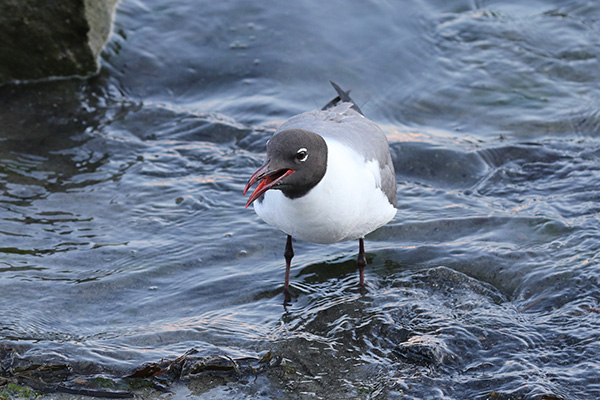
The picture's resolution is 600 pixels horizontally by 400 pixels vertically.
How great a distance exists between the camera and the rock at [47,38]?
8648 millimetres

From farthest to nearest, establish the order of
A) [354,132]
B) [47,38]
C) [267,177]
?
1. [47,38]
2. [354,132]
3. [267,177]

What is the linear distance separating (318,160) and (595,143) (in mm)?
4559

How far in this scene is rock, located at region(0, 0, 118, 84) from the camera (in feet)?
28.4

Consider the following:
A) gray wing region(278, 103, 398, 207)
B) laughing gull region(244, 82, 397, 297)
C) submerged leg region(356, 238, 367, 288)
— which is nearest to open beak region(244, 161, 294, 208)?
laughing gull region(244, 82, 397, 297)

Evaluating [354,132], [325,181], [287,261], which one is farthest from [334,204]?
[287,261]

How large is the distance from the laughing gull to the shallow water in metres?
0.70

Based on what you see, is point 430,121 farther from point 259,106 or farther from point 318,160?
point 318,160

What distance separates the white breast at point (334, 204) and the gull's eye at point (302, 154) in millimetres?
265

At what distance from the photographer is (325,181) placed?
494 cm

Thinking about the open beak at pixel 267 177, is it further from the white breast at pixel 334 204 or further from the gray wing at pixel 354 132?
the gray wing at pixel 354 132

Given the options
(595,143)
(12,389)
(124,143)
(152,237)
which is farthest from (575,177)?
(12,389)

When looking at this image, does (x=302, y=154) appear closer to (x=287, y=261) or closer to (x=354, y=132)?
(x=354, y=132)

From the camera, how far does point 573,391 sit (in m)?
4.40

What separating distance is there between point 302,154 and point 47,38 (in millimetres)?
5482
